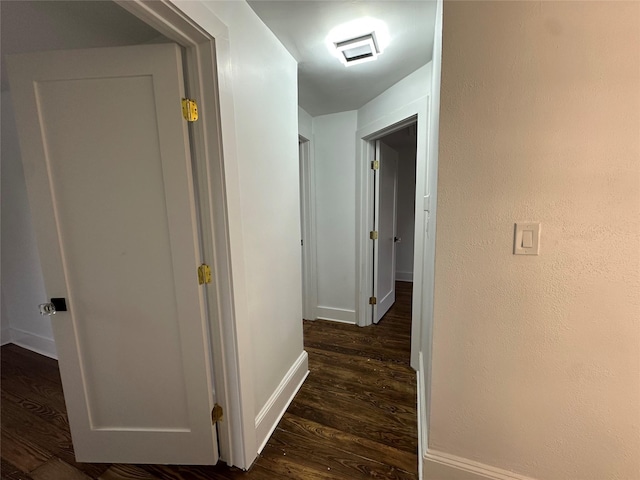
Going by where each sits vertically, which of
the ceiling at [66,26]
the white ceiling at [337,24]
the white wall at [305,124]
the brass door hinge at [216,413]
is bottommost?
the brass door hinge at [216,413]

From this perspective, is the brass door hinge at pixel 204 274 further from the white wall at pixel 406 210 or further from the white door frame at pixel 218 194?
the white wall at pixel 406 210

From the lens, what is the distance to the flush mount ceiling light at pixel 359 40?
1.45 meters

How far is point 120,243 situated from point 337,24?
157 centimetres

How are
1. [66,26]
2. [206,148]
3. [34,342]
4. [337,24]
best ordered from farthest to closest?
[34,342] < [337,24] < [66,26] < [206,148]

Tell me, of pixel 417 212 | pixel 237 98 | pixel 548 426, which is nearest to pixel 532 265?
pixel 548 426

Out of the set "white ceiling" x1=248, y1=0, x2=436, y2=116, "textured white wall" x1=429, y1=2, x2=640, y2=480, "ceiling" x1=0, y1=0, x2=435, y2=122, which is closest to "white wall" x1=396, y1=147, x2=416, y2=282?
"white ceiling" x1=248, y1=0, x2=436, y2=116

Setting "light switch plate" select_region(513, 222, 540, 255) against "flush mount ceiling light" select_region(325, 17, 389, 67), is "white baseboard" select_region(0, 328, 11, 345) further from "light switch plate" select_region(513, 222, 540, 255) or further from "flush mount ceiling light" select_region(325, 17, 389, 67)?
"light switch plate" select_region(513, 222, 540, 255)

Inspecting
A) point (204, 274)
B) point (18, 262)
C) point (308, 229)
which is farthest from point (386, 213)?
point (18, 262)

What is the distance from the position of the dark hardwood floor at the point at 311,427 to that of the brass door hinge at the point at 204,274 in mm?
997

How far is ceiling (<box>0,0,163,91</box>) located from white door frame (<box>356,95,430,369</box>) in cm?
167

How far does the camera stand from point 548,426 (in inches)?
42.6

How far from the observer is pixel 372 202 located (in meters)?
2.73

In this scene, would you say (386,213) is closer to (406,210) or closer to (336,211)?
(336,211)

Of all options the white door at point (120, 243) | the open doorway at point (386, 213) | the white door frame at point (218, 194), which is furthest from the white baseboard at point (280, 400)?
the open doorway at point (386, 213)
